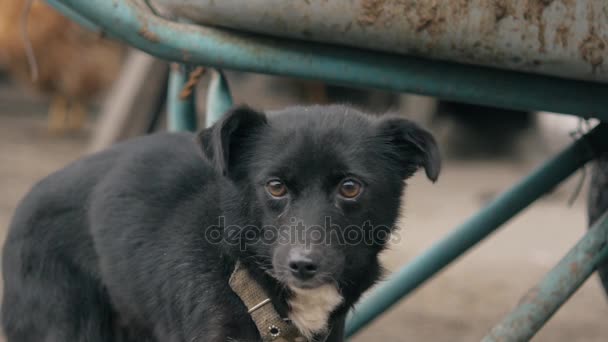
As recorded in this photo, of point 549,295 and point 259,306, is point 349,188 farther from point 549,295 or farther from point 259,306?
point 549,295

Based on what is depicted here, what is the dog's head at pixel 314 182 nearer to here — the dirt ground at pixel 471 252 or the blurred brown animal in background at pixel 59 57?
the dirt ground at pixel 471 252

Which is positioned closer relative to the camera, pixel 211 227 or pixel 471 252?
pixel 211 227

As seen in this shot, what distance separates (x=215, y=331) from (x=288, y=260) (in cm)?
26

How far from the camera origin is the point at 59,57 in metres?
7.19

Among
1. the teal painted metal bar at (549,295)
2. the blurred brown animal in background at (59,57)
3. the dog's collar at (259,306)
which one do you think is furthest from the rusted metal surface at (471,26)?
the blurred brown animal in background at (59,57)

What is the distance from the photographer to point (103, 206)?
2.05 metres

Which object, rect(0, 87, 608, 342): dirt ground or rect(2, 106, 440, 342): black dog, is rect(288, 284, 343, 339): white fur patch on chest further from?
rect(0, 87, 608, 342): dirt ground

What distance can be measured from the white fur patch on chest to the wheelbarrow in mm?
367

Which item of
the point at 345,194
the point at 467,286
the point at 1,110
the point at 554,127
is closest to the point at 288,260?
the point at 345,194

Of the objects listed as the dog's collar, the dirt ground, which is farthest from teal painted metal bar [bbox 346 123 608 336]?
the dog's collar

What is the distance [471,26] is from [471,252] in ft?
9.52

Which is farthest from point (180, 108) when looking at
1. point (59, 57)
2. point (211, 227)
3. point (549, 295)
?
point (59, 57)

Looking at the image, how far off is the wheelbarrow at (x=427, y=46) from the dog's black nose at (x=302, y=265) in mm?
375

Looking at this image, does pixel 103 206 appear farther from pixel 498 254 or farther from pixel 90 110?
pixel 90 110
